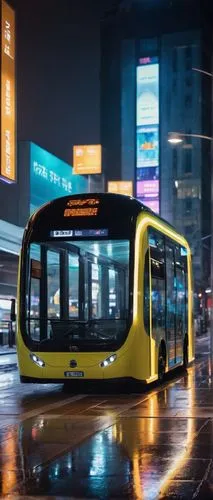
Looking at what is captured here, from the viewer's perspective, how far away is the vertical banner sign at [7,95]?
32531 mm

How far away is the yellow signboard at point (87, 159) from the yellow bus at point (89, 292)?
90.3 feet

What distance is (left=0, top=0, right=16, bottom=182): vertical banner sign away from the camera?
107 ft

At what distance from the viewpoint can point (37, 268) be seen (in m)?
15.7

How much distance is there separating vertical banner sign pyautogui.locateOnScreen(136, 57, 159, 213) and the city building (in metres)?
0.12

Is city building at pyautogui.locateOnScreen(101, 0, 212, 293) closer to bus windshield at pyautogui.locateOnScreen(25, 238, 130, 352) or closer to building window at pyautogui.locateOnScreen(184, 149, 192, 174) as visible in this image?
building window at pyautogui.locateOnScreen(184, 149, 192, 174)

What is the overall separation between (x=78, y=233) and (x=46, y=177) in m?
40.5

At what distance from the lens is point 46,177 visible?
55.7 meters

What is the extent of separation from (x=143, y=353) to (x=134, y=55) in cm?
9588

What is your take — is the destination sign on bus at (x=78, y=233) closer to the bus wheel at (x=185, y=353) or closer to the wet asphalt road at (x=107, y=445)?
the wet asphalt road at (x=107, y=445)

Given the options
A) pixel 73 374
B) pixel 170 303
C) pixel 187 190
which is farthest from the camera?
pixel 187 190

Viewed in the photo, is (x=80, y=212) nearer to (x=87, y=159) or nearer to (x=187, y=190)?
(x=87, y=159)

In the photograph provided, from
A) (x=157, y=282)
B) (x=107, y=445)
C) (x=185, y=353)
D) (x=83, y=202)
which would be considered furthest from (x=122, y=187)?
(x=107, y=445)

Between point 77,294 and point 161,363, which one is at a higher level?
point 77,294

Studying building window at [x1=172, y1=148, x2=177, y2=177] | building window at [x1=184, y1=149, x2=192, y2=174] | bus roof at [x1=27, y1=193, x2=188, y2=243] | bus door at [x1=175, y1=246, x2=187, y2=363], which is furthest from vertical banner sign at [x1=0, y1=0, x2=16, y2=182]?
building window at [x1=184, y1=149, x2=192, y2=174]
